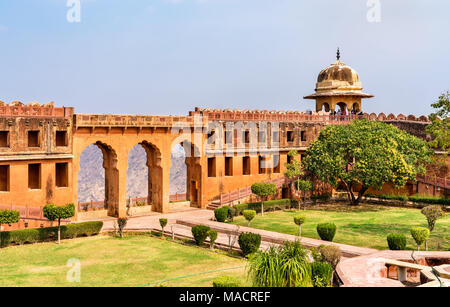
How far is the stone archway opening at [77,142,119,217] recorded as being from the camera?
34.8 metres

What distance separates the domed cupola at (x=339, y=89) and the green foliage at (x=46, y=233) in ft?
89.5

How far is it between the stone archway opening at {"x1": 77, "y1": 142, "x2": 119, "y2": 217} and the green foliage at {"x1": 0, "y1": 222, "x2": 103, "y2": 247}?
16.0 ft

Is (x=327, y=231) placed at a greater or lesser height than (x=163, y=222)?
lesser

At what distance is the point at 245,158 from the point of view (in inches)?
1663

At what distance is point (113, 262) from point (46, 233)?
5967 millimetres

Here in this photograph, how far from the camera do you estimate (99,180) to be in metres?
89.1

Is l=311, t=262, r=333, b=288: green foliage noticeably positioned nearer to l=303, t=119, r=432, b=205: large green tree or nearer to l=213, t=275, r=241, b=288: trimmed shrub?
l=213, t=275, r=241, b=288: trimmed shrub

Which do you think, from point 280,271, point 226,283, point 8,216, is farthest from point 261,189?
point 226,283

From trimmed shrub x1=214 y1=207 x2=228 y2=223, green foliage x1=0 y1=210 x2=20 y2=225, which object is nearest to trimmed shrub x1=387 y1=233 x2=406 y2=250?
trimmed shrub x1=214 y1=207 x2=228 y2=223

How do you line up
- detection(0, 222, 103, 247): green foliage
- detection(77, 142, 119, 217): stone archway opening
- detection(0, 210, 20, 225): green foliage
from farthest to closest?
detection(77, 142, 119, 217): stone archway opening → detection(0, 222, 103, 247): green foliage → detection(0, 210, 20, 225): green foliage

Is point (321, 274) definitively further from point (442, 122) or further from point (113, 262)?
point (442, 122)

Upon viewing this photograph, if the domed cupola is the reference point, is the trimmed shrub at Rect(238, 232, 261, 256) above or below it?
below

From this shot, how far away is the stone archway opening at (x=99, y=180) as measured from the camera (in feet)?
114
